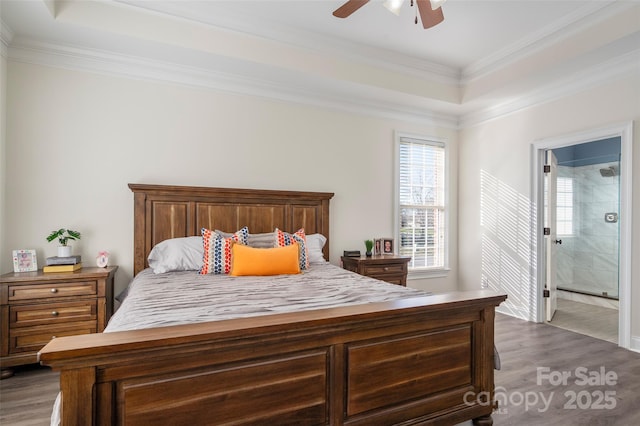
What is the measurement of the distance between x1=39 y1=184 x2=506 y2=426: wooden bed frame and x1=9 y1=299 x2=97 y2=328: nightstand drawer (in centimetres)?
188

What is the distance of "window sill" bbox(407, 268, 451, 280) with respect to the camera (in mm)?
4586

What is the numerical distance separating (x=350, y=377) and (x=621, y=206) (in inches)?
128

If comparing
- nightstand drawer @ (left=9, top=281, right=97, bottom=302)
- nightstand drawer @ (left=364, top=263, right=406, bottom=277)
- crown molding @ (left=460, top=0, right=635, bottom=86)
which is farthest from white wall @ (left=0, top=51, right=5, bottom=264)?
crown molding @ (left=460, top=0, right=635, bottom=86)

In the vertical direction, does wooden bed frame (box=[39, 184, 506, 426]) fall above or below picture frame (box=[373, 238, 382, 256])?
below

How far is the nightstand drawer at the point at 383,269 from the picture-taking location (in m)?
3.84

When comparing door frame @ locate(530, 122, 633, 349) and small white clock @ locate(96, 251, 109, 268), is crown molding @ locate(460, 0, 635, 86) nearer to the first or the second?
door frame @ locate(530, 122, 633, 349)

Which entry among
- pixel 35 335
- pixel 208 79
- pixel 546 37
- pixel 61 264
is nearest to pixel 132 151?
pixel 208 79

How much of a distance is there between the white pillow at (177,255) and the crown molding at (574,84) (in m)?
3.91

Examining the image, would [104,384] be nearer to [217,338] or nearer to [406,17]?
[217,338]

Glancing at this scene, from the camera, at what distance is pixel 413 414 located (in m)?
1.68

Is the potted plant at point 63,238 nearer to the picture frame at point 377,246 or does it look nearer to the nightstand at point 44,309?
the nightstand at point 44,309

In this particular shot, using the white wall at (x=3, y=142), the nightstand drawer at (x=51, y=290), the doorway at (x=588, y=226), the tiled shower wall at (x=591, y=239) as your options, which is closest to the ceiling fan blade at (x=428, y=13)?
the nightstand drawer at (x=51, y=290)

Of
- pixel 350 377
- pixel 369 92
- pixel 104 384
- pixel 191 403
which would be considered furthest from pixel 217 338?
pixel 369 92

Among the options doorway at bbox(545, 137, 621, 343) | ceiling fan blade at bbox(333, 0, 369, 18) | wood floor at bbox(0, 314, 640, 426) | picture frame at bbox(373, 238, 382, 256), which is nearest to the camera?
wood floor at bbox(0, 314, 640, 426)
